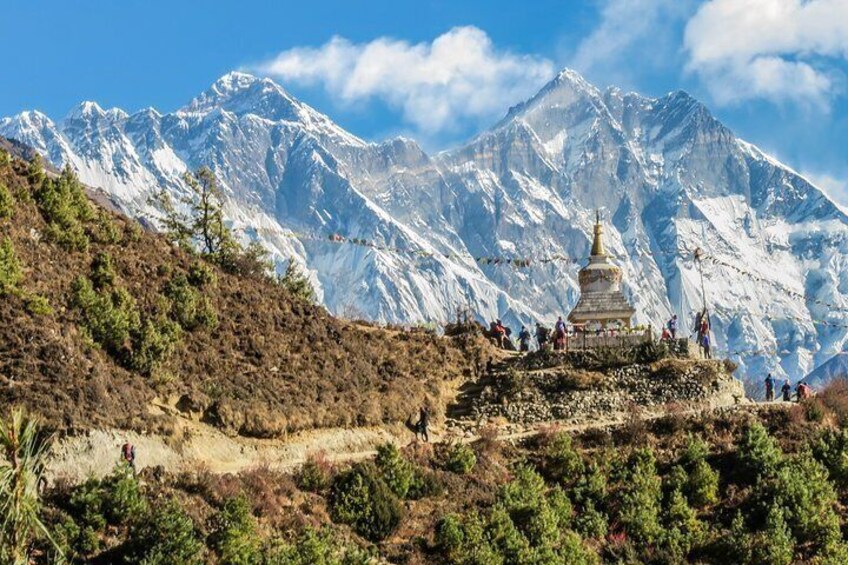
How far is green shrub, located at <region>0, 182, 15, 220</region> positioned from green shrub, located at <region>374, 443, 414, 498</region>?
16.4 meters

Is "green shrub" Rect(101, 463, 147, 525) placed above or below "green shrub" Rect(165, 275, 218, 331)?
below

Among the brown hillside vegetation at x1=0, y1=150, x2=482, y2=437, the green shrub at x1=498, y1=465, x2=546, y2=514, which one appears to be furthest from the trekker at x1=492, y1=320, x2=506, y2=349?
the green shrub at x1=498, y1=465, x2=546, y2=514

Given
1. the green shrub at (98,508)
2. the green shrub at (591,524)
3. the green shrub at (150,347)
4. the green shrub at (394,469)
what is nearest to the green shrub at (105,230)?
the green shrub at (150,347)

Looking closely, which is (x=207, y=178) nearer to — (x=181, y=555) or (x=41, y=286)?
(x=41, y=286)

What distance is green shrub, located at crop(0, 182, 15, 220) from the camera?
41938 millimetres

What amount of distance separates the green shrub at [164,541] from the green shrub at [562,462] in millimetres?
15309

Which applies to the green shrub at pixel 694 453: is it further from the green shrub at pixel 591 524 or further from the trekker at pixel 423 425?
the trekker at pixel 423 425

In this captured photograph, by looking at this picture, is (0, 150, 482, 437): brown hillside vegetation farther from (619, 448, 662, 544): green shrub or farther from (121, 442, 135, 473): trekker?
(619, 448, 662, 544): green shrub

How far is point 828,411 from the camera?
46.5 meters

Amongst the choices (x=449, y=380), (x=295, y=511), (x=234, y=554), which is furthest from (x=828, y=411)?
(x=234, y=554)

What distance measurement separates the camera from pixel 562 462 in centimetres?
4147

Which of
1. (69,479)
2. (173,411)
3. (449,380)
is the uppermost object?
(449,380)

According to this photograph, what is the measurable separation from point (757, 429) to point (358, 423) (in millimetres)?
15209

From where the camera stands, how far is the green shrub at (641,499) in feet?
124
